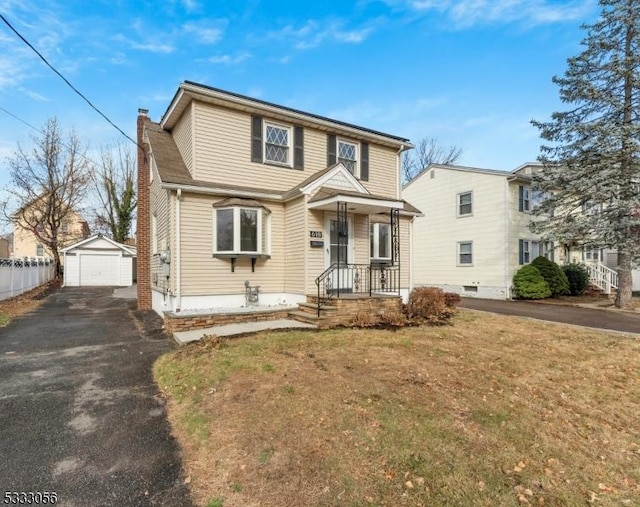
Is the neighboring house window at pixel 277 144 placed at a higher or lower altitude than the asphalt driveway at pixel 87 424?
higher

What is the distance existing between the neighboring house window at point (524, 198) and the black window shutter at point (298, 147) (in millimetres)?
12164

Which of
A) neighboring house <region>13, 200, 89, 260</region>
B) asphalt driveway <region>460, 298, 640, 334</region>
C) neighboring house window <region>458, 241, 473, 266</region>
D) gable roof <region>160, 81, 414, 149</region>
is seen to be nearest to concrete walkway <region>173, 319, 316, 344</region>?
gable roof <region>160, 81, 414, 149</region>

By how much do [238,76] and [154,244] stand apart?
7.09 m

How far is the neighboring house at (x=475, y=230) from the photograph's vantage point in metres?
16.9

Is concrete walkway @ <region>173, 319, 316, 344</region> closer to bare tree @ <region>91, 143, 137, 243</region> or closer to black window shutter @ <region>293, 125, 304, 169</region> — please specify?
black window shutter @ <region>293, 125, 304, 169</region>

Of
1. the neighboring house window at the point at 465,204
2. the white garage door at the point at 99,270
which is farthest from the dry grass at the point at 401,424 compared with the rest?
the white garage door at the point at 99,270

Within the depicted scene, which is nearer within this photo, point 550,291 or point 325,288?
point 325,288

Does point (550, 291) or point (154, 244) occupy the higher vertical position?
point (154, 244)

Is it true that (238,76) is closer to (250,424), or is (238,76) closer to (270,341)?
(270,341)

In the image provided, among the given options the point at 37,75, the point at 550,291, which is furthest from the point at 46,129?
the point at 550,291

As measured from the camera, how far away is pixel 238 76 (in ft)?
43.9

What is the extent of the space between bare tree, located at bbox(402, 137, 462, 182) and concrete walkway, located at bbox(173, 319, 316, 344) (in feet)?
101

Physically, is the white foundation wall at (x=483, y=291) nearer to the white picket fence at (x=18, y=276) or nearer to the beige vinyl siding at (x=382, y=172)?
the beige vinyl siding at (x=382, y=172)

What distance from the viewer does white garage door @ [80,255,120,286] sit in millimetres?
23938
